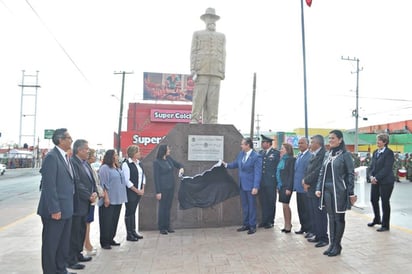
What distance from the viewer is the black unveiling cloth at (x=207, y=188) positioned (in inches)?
273

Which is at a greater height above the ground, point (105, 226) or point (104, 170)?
point (104, 170)

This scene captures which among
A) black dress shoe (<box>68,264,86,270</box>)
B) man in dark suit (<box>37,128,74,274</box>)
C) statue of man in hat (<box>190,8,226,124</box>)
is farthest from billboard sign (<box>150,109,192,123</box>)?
man in dark suit (<box>37,128,74,274</box>)

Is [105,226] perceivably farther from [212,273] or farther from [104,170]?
[212,273]

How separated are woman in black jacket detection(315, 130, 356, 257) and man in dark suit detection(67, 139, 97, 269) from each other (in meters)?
3.19

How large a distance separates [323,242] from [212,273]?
2.13 metres

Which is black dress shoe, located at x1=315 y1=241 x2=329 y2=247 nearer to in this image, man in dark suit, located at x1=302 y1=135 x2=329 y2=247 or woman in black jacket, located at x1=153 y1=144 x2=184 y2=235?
man in dark suit, located at x1=302 y1=135 x2=329 y2=247

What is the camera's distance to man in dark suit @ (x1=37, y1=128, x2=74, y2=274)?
12.6 ft

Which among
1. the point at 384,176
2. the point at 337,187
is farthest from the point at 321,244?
the point at 384,176

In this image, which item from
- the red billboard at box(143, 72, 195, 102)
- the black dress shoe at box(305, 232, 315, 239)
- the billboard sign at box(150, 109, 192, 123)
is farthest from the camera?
the red billboard at box(143, 72, 195, 102)

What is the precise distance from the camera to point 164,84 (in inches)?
1515

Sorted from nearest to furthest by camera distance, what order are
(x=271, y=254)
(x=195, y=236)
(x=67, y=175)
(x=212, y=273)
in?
(x=67, y=175), (x=212, y=273), (x=271, y=254), (x=195, y=236)

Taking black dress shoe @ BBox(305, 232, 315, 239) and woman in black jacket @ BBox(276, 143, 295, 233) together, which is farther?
woman in black jacket @ BBox(276, 143, 295, 233)

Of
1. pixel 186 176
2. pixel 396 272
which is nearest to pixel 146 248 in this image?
pixel 186 176

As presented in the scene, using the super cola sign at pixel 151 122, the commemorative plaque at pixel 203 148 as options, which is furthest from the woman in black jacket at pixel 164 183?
the super cola sign at pixel 151 122
